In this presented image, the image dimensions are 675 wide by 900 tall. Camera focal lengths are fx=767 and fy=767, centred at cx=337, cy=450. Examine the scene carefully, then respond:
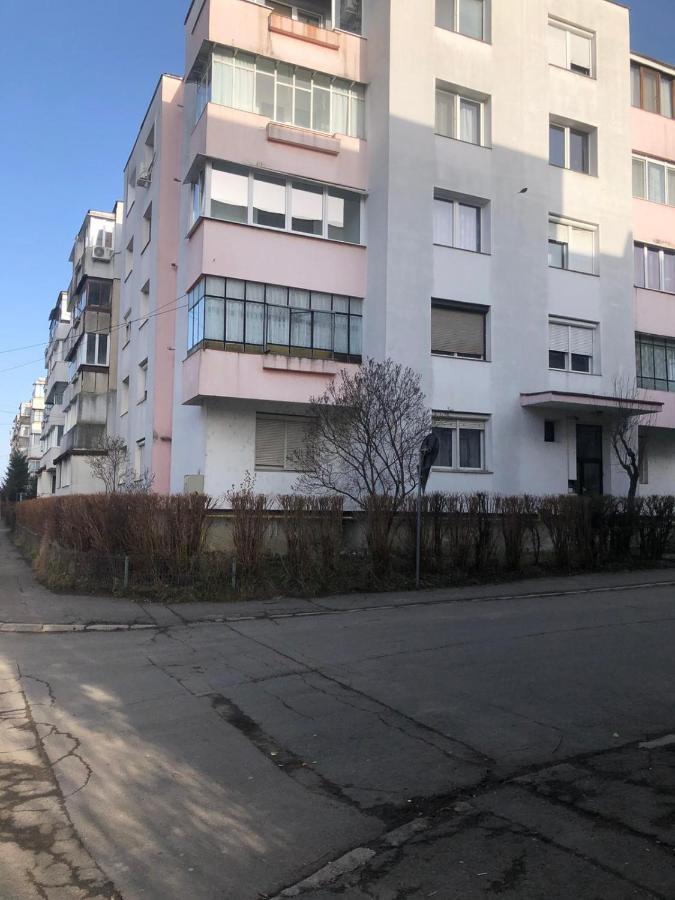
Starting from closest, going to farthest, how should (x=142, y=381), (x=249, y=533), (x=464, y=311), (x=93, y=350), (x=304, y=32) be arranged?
(x=249, y=533) → (x=304, y=32) → (x=464, y=311) → (x=142, y=381) → (x=93, y=350)

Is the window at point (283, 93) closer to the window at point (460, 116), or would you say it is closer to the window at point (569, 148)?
the window at point (460, 116)

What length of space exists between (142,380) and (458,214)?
42.2 ft

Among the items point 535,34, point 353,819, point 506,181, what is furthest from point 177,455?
point 353,819

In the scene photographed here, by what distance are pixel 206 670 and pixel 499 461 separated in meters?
14.1

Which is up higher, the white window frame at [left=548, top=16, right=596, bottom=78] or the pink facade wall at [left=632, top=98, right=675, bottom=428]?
the white window frame at [left=548, top=16, right=596, bottom=78]

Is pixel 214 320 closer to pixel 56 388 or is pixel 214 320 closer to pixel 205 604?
pixel 205 604

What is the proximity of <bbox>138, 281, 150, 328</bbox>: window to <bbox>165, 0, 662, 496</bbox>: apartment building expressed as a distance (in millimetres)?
5452

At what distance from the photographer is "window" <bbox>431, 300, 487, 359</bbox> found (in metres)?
21.3

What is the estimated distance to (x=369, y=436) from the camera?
17047 mm

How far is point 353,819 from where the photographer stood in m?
4.78

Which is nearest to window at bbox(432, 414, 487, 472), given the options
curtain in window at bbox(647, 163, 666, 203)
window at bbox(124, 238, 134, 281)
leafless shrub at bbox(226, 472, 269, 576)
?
leafless shrub at bbox(226, 472, 269, 576)

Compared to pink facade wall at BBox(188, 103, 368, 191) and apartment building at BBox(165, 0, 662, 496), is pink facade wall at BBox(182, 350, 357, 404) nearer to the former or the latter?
apartment building at BBox(165, 0, 662, 496)

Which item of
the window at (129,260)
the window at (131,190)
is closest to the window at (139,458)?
the window at (129,260)

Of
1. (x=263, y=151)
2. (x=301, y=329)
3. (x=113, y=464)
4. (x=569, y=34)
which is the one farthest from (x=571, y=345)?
(x=113, y=464)
